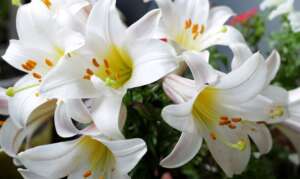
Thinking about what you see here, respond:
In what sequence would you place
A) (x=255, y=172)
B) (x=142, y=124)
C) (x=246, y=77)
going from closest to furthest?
(x=246, y=77)
(x=142, y=124)
(x=255, y=172)

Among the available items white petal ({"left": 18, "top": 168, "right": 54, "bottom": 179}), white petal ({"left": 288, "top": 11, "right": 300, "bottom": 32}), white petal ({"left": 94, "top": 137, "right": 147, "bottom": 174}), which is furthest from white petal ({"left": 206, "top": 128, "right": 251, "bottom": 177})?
white petal ({"left": 288, "top": 11, "right": 300, "bottom": 32})

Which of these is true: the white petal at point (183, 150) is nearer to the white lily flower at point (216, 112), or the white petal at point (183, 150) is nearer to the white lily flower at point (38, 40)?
the white lily flower at point (216, 112)

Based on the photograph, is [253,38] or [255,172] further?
[253,38]

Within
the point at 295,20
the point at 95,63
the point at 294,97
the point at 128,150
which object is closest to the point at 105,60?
the point at 95,63

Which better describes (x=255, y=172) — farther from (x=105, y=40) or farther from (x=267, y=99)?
(x=105, y=40)

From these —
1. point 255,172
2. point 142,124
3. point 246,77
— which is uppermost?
point 246,77

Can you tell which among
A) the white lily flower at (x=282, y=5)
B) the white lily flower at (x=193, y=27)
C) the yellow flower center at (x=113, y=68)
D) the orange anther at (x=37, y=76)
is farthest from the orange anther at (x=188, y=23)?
the white lily flower at (x=282, y=5)

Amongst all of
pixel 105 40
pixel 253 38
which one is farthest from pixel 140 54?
pixel 253 38
